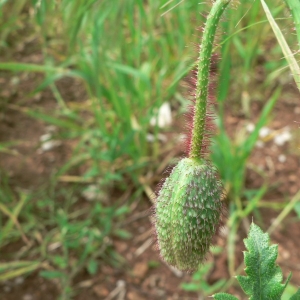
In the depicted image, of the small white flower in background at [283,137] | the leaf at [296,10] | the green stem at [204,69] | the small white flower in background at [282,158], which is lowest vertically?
the small white flower in background at [282,158]

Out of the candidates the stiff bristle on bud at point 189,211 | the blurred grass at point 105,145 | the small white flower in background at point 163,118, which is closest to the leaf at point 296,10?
the stiff bristle on bud at point 189,211

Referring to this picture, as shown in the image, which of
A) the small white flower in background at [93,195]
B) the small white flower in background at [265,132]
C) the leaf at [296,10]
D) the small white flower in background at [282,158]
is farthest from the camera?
the small white flower in background at [265,132]

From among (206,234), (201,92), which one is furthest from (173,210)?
(201,92)

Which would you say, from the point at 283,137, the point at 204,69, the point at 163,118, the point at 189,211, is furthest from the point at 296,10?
the point at 283,137

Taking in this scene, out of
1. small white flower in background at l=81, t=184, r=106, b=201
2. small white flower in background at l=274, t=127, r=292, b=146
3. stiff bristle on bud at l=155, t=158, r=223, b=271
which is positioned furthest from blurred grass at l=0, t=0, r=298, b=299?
stiff bristle on bud at l=155, t=158, r=223, b=271

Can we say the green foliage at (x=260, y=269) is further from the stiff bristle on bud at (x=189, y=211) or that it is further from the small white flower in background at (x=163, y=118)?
the small white flower in background at (x=163, y=118)

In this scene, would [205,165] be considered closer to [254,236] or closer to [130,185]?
[254,236]

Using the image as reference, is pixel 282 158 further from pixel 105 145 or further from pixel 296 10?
pixel 296 10
